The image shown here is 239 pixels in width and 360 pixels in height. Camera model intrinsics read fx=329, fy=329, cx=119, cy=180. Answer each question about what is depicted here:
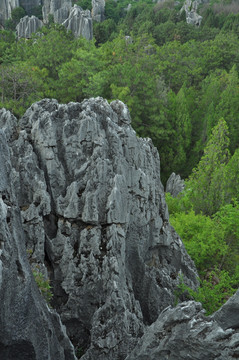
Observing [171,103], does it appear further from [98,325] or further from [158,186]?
[98,325]

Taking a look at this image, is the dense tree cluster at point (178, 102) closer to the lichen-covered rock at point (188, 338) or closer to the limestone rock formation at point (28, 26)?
the lichen-covered rock at point (188, 338)

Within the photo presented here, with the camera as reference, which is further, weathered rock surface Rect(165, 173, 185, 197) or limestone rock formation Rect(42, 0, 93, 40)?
limestone rock formation Rect(42, 0, 93, 40)

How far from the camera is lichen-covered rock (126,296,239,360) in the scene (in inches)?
307

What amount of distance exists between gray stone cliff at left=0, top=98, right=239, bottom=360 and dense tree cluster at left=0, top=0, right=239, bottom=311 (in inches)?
131

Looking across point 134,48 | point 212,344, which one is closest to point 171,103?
point 134,48

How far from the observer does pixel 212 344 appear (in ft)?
25.7

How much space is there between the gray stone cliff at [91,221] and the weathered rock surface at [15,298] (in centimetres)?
214

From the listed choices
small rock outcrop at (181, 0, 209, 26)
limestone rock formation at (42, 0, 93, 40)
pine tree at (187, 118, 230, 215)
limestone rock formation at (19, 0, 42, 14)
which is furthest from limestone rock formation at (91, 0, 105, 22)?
pine tree at (187, 118, 230, 215)

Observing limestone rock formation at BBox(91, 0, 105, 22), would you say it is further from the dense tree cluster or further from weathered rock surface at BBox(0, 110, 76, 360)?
weathered rock surface at BBox(0, 110, 76, 360)

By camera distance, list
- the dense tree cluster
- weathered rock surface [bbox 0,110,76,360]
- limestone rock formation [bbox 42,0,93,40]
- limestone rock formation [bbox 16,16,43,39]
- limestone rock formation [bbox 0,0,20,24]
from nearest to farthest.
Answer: weathered rock surface [bbox 0,110,76,360] → the dense tree cluster → limestone rock formation [bbox 42,0,93,40] → limestone rock formation [bbox 16,16,43,39] → limestone rock formation [bbox 0,0,20,24]

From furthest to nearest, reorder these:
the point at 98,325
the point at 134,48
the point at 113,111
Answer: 1. the point at 134,48
2. the point at 113,111
3. the point at 98,325

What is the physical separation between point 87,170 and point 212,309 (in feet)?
23.8

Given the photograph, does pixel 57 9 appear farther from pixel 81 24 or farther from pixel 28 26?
pixel 81 24

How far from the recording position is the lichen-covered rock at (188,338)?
25.6 ft
